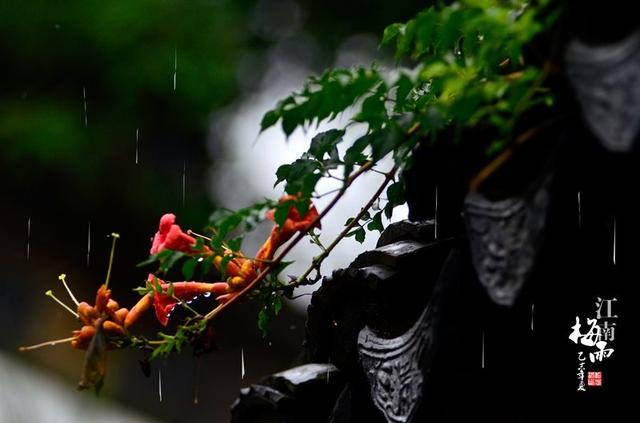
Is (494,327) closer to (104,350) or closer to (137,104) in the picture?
(104,350)

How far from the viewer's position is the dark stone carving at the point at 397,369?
2.27 feet

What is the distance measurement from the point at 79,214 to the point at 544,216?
231 cm

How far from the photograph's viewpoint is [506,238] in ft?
1.90

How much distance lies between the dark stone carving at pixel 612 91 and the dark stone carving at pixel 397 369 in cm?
23

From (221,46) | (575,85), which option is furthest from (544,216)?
(221,46)

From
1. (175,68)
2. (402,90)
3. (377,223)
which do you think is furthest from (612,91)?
(175,68)

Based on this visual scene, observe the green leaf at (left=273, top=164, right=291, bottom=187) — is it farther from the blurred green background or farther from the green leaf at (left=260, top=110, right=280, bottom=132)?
the blurred green background

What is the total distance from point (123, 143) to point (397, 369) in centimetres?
204

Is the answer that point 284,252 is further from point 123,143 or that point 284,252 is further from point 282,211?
point 123,143

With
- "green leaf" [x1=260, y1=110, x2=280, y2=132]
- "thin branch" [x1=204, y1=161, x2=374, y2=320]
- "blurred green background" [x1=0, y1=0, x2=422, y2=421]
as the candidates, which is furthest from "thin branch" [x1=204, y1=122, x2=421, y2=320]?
"blurred green background" [x1=0, y1=0, x2=422, y2=421]

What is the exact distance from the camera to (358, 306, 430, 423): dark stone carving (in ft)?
2.27

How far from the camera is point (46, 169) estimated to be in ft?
8.68

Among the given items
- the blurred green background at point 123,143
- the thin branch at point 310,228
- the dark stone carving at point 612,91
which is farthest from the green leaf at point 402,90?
the blurred green background at point 123,143

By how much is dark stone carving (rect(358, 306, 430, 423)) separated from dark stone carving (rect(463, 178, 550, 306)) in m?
0.11
